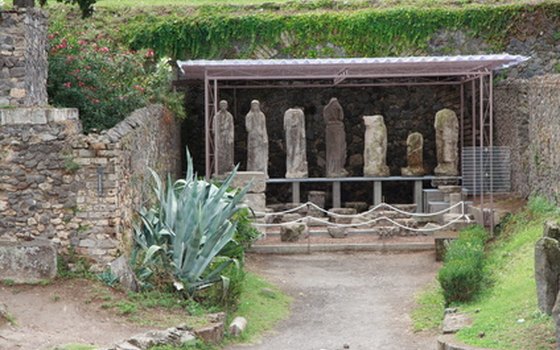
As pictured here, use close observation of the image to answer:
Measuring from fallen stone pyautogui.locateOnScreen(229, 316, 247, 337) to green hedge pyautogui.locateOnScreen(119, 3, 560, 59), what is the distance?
11.9 meters

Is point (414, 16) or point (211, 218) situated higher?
point (414, 16)

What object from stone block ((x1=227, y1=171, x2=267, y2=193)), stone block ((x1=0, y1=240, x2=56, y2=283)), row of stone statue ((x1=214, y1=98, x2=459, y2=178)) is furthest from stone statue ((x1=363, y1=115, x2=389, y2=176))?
stone block ((x1=0, y1=240, x2=56, y2=283))

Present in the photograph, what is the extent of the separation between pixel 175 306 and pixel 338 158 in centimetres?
1078

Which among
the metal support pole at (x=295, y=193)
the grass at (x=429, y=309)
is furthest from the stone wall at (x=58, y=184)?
the metal support pole at (x=295, y=193)

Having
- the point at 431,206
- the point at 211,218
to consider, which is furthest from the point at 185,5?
the point at 211,218

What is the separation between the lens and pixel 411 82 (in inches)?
1013

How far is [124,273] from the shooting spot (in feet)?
46.1

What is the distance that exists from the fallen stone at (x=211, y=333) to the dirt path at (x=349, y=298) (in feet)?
0.86

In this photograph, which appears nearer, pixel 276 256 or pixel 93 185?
pixel 93 185

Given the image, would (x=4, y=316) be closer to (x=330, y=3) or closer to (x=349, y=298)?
(x=349, y=298)

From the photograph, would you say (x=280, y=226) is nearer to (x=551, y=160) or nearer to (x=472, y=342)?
(x=551, y=160)

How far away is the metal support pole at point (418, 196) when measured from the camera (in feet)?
74.9

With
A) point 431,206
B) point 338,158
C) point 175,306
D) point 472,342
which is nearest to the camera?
point 472,342

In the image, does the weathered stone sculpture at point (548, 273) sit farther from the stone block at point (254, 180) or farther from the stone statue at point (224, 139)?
the stone statue at point (224, 139)
